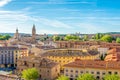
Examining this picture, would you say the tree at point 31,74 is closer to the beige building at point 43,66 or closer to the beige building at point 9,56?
the beige building at point 43,66

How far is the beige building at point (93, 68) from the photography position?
59384 mm

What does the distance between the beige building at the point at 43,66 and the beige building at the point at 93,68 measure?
4957 mm

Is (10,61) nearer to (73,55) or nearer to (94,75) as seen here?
(73,55)

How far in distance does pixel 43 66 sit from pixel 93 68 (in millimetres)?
13460

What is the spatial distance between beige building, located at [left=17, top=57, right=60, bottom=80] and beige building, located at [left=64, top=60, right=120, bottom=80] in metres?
4.96

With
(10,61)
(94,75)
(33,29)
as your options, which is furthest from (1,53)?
(33,29)

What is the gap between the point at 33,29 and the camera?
14900cm

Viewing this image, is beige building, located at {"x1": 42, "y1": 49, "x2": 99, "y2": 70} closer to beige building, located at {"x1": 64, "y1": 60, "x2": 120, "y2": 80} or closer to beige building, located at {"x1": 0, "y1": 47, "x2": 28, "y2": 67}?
beige building, located at {"x1": 0, "y1": 47, "x2": 28, "y2": 67}

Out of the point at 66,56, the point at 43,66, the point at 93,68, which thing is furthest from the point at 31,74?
the point at 66,56

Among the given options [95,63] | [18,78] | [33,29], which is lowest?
[18,78]

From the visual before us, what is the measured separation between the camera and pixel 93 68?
6097 centimetres

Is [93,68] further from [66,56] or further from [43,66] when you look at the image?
[66,56]

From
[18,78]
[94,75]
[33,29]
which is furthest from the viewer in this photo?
[33,29]

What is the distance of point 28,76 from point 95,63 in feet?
52.9
